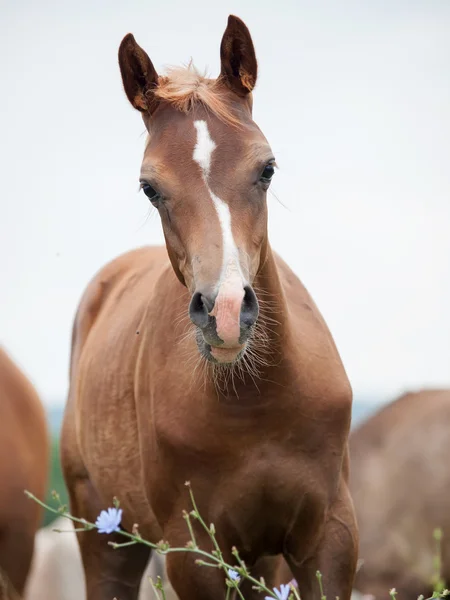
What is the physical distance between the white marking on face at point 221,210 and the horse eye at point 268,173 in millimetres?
202

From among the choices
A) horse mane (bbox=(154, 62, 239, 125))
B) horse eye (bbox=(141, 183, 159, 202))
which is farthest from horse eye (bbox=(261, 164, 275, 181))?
horse eye (bbox=(141, 183, 159, 202))

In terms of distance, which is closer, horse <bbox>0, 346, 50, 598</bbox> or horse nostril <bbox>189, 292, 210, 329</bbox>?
horse nostril <bbox>189, 292, 210, 329</bbox>

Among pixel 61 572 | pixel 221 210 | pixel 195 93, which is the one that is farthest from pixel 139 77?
pixel 61 572

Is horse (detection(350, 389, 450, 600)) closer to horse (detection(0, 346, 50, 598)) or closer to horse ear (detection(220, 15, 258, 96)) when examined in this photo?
horse (detection(0, 346, 50, 598))

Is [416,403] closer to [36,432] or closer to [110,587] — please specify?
[36,432]

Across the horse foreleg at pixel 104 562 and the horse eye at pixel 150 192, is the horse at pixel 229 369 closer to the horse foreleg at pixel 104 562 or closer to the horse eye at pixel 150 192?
the horse eye at pixel 150 192

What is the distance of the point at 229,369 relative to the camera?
4.17 meters

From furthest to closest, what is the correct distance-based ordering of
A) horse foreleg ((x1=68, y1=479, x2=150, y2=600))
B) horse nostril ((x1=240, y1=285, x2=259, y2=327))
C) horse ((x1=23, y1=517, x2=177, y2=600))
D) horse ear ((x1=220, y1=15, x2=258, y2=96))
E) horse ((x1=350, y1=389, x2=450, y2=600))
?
horse ((x1=23, y1=517, x2=177, y2=600))
horse ((x1=350, y1=389, x2=450, y2=600))
horse foreleg ((x1=68, y1=479, x2=150, y2=600))
horse ear ((x1=220, y1=15, x2=258, y2=96))
horse nostril ((x1=240, y1=285, x2=259, y2=327))

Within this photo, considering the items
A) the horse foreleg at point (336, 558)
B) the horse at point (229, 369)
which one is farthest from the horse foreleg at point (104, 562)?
the horse foreleg at point (336, 558)

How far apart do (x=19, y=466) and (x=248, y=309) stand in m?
4.15

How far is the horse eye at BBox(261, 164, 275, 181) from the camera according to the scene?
394cm

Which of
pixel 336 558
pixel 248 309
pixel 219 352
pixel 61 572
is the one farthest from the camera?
pixel 61 572

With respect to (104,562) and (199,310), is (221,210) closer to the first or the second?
(199,310)

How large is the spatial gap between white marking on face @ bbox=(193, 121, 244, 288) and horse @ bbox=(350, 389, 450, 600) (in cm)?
554
